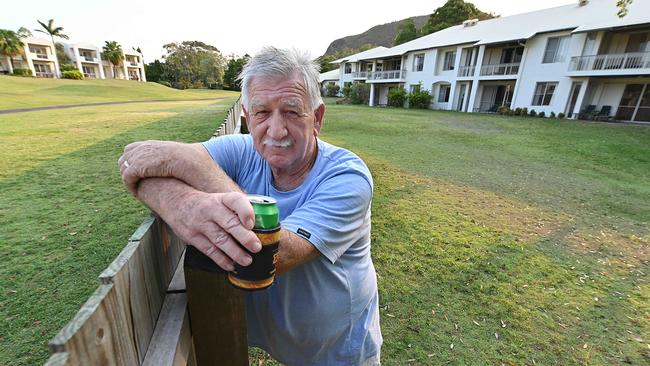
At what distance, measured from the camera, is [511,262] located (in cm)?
390

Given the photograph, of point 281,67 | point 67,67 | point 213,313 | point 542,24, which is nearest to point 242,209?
point 213,313

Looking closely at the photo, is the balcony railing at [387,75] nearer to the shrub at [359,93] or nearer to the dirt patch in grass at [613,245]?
the shrub at [359,93]

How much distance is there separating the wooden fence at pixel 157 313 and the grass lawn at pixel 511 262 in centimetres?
184

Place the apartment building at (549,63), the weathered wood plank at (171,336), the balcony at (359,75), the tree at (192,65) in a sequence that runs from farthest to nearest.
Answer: the tree at (192,65) → the balcony at (359,75) → the apartment building at (549,63) → the weathered wood plank at (171,336)

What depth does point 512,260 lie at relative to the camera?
12.9ft

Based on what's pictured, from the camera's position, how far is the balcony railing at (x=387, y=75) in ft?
105

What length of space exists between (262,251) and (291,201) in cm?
61

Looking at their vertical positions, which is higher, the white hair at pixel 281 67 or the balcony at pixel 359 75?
the balcony at pixel 359 75

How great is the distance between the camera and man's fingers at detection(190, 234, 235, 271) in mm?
893

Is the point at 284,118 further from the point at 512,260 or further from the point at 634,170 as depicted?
the point at 634,170

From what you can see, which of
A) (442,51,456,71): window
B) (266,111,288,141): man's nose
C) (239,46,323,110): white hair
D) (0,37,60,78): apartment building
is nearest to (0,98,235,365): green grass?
(266,111,288,141): man's nose

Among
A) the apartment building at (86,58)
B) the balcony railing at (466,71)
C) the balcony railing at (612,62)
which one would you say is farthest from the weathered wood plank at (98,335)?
the apartment building at (86,58)

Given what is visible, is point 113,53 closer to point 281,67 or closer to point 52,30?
point 52,30

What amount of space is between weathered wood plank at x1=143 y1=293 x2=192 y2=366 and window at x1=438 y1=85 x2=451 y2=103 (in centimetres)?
3099
